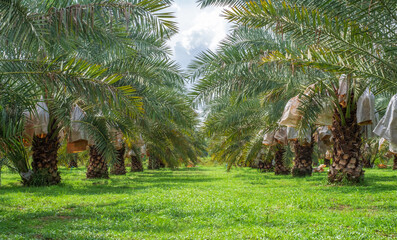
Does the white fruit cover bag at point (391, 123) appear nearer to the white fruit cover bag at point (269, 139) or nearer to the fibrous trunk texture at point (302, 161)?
the white fruit cover bag at point (269, 139)

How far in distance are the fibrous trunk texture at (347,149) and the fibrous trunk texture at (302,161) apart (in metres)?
5.09

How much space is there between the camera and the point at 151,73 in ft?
37.5

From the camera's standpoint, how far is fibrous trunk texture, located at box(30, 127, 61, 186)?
12.2 metres


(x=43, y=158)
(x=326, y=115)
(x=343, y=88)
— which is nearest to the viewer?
(x=343, y=88)

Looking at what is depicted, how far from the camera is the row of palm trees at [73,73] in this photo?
Answer: 252 inches

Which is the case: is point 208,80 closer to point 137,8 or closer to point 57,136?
point 137,8

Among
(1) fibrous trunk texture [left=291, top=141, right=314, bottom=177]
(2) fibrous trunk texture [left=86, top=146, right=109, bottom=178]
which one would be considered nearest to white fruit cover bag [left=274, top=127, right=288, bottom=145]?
(1) fibrous trunk texture [left=291, top=141, right=314, bottom=177]

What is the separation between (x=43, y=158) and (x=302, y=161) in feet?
33.5

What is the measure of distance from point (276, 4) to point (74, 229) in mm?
6028

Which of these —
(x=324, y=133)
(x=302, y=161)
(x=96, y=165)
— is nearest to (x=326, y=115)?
(x=324, y=133)

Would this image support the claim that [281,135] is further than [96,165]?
A: No

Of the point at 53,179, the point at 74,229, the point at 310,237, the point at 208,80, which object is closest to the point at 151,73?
the point at 208,80

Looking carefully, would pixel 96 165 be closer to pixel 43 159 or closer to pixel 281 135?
pixel 43 159

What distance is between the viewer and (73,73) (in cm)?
654
